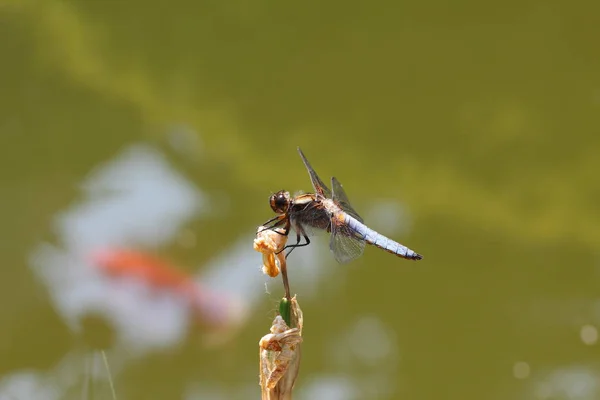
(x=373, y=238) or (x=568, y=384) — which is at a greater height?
(x=568, y=384)

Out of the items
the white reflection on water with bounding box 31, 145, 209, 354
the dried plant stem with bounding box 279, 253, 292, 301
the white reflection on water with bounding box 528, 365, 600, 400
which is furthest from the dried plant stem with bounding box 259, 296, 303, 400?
the white reflection on water with bounding box 528, 365, 600, 400

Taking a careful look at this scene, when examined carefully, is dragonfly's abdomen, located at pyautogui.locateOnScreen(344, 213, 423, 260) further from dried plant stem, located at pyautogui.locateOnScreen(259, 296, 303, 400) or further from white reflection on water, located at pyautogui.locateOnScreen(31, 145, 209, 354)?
white reflection on water, located at pyautogui.locateOnScreen(31, 145, 209, 354)

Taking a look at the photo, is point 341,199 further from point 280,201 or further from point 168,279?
point 168,279

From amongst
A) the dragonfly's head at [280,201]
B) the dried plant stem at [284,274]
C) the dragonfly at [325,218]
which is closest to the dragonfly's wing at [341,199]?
the dragonfly at [325,218]

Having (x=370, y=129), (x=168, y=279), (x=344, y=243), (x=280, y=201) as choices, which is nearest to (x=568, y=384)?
(x=370, y=129)

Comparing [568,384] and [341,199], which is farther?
A: [568,384]

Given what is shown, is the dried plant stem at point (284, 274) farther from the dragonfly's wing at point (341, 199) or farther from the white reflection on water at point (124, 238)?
the white reflection on water at point (124, 238)

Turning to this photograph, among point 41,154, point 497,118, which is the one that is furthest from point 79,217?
point 497,118
